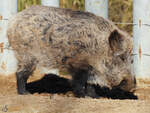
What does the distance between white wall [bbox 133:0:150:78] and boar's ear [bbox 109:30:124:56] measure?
4.29ft

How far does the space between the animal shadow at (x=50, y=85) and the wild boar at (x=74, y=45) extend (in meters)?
0.84

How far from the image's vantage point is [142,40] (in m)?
7.48

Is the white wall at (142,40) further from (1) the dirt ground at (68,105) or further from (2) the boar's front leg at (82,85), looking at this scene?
(1) the dirt ground at (68,105)

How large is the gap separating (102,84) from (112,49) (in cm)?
56

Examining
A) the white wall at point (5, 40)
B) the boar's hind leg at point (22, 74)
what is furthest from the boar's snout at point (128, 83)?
the white wall at point (5, 40)

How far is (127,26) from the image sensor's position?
35.4ft

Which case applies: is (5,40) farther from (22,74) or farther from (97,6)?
(97,6)

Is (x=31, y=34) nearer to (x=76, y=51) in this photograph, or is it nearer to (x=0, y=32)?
(x=76, y=51)

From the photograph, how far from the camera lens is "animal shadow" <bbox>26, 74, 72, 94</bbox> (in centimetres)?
724

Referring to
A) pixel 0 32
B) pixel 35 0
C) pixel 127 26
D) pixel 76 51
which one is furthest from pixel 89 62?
pixel 127 26

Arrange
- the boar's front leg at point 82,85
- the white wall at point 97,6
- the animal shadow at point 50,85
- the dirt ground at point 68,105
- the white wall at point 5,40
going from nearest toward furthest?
the dirt ground at point 68,105, the boar's front leg at point 82,85, the animal shadow at point 50,85, the white wall at point 97,6, the white wall at point 5,40

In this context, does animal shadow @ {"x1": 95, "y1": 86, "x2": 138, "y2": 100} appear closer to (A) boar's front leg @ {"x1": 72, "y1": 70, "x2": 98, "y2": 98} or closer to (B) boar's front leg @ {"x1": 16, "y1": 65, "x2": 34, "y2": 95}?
(A) boar's front leg @ {"x1": 72, "y1": 70, "x2": 98, "y2": 98}

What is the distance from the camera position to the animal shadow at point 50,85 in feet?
23.7

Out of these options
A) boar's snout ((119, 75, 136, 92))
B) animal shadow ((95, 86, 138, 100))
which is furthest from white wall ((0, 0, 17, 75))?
boar's snout ((119, 75, 136, 92))
